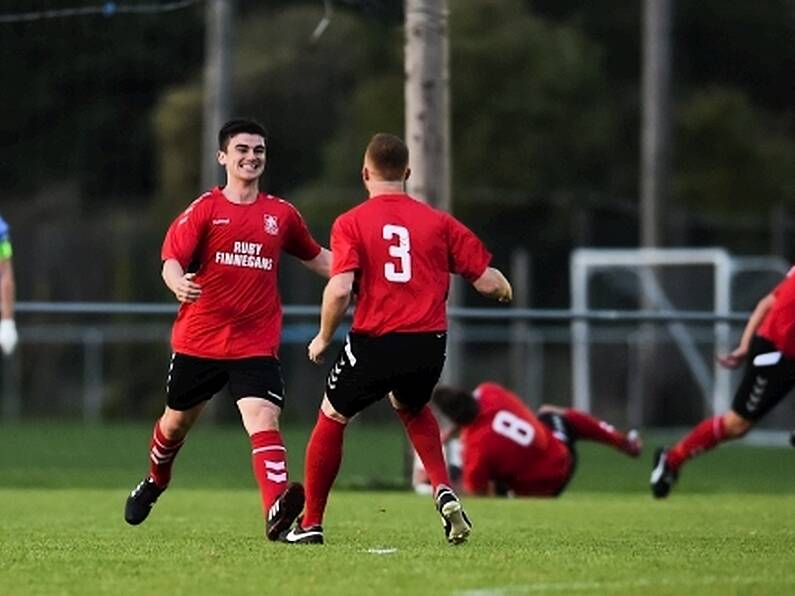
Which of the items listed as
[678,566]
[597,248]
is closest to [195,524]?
[678,566]

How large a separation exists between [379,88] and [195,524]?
29.4 meters

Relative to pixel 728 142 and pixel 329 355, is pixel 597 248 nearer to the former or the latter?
pixel 329 355

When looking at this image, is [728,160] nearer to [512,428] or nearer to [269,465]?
[512,428]

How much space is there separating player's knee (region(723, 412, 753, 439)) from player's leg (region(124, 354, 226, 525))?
514 cm

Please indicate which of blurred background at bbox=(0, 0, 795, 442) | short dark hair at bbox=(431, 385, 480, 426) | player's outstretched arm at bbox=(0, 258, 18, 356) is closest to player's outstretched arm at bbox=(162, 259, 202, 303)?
player's outstretched arm at bbox=(0, 258, 18, 356)

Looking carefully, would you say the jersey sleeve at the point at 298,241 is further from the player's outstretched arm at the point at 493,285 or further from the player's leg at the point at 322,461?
the player's outstretched arm at the point at 493,285

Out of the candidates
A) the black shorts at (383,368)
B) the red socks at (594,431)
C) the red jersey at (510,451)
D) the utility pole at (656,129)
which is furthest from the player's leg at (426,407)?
the utility pole at (656,129)

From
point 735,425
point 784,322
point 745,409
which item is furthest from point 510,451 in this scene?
point 784,322

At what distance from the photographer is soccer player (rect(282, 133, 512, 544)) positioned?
10.7m

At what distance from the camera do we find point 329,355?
32781mm

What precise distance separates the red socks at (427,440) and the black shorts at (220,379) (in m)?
0.62

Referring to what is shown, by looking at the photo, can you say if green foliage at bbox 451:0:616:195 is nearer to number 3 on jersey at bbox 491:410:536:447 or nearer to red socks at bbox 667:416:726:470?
number 3 on jersey at bbox 491:410:536:447

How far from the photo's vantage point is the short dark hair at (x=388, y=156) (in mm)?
10750

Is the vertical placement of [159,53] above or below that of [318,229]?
above
